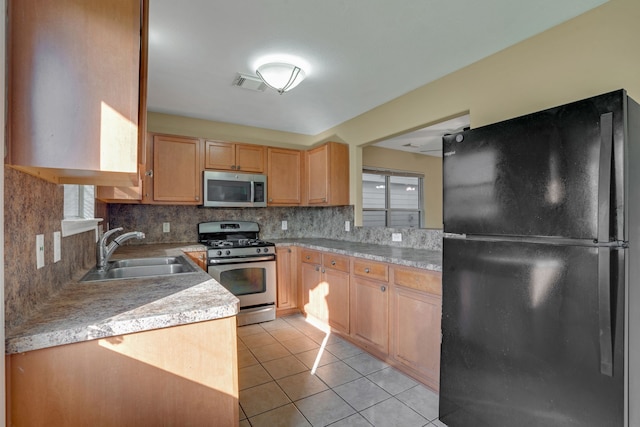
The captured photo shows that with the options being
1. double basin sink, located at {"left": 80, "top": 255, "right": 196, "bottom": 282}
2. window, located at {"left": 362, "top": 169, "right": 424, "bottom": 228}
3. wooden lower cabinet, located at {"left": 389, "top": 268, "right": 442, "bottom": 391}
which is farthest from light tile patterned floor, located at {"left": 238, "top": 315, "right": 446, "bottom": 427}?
window, located at {"left": 362, "top": 169, "right": 424, "bottom": 228}

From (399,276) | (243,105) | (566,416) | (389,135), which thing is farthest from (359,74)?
(566,416)

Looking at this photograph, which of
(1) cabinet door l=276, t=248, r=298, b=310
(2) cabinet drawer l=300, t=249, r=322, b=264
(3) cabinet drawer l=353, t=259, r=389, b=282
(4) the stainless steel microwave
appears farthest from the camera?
(1) cabinet door l=276, t=248, r=298, b=310

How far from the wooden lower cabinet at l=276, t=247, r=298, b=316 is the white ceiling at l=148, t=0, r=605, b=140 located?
1.75 meters

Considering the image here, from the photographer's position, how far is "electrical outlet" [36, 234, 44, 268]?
1.07 m

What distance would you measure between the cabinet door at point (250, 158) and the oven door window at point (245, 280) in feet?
3.94

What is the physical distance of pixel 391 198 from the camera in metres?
5.44

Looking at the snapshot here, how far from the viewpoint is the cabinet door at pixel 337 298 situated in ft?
9.35

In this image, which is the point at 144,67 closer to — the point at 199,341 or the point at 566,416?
the point at 199,341

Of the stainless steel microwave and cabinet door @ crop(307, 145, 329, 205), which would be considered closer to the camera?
the stainless steel microwave

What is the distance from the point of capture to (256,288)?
3350 mm

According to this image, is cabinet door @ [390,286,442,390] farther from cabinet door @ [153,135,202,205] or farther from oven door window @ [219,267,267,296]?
cabinet door @ [153,135,202,205]

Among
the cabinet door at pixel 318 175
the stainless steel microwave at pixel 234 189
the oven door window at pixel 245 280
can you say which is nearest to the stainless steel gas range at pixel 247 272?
the oven door window at pixel 245 280

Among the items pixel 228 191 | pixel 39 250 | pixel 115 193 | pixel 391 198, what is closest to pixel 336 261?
pixel 228 191

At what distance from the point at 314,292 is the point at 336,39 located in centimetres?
242
